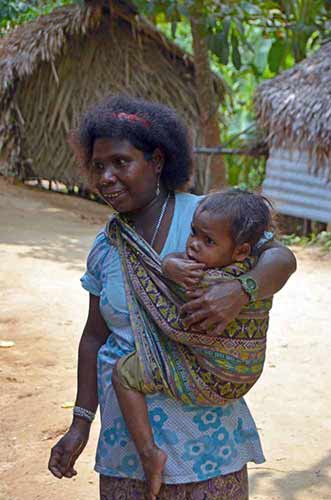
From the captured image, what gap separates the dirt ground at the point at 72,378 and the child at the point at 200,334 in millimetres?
1447

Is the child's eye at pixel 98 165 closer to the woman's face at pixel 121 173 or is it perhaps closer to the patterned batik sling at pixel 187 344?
the woman's face at pixel 121 173

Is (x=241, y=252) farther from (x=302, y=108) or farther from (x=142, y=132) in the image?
(x=302, y=108)

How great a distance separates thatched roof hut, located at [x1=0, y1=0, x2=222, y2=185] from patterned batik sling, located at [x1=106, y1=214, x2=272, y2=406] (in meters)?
10.2

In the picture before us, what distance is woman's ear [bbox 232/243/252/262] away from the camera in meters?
1.82

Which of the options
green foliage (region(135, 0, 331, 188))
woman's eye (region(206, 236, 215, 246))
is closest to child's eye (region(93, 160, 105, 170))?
woman's eye (region(206, 236, 215, 246))

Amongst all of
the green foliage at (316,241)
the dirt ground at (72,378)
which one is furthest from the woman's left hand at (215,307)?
the green foliage at (316,241)

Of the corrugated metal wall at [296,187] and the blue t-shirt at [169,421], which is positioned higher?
the blue t-shirt at [169,421]

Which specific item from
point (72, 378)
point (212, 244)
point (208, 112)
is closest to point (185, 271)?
point (212, 244)

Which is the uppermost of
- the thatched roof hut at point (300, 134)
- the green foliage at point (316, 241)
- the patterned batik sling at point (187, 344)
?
the patterned batik sling at point (187, 344)

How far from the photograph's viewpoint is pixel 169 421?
75.7 inches

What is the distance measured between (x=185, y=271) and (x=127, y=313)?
0.24 meters

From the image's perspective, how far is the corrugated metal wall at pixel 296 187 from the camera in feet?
30.5

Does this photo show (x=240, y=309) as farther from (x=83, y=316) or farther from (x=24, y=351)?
(x=83, y=316)

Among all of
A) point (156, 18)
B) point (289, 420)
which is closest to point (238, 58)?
point (156, 18)
